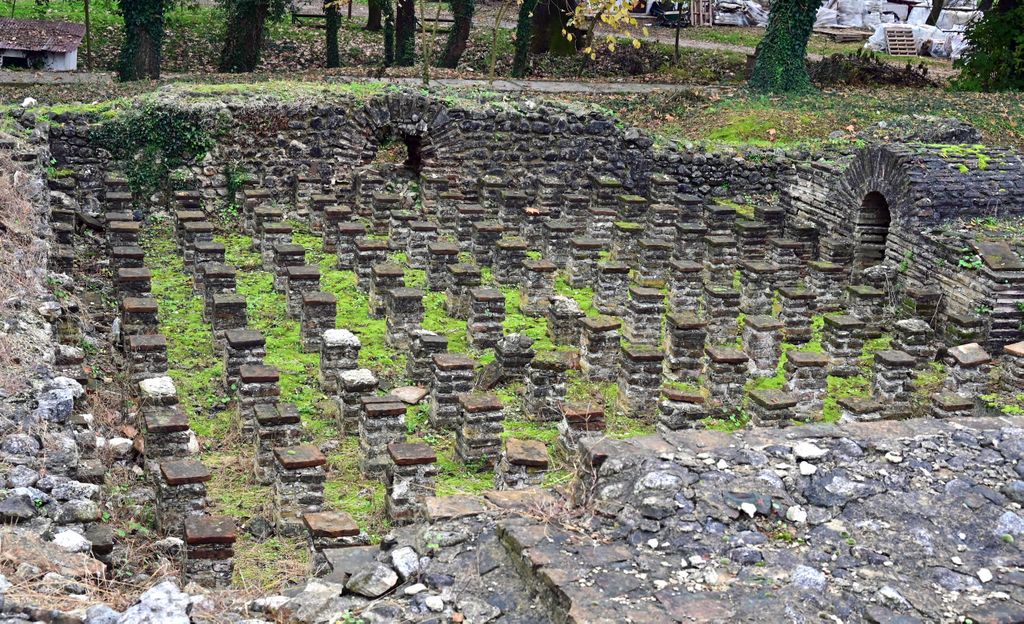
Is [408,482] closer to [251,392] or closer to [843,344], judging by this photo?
[251,392]

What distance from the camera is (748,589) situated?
6770 millimetres

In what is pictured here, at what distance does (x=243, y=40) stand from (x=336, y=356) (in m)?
15.8

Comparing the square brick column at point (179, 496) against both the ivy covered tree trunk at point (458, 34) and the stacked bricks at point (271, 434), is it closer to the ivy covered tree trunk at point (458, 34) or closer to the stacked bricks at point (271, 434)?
the stacked bricks at point (271, 434)

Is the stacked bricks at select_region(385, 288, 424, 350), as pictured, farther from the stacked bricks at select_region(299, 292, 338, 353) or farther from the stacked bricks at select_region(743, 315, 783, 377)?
the stacked bricks at select_region(743, 315, 783, 377)

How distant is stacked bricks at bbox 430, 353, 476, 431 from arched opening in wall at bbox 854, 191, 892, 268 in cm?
752

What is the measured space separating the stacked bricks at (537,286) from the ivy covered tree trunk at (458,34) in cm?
1422

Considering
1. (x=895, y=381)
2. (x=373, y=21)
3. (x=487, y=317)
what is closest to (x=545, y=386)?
(x=487, y=317)

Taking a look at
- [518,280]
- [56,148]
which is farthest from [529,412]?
[56,148]

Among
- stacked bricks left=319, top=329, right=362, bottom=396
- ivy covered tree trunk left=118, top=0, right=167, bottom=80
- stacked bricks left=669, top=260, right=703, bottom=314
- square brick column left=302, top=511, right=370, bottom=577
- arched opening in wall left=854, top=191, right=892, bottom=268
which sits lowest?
square brick column left=302, top=511, right=370, bottom=577

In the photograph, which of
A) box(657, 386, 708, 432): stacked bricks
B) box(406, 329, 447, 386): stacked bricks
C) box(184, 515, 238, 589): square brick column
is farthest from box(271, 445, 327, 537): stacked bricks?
box(657, 386, 708, 432): stacked bricks

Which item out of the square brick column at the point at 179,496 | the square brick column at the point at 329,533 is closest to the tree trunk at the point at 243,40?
the square brick column at the point at 179,496

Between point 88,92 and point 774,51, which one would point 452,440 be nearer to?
point 88,92

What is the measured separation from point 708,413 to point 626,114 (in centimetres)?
1102

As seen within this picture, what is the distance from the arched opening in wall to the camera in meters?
16.9
